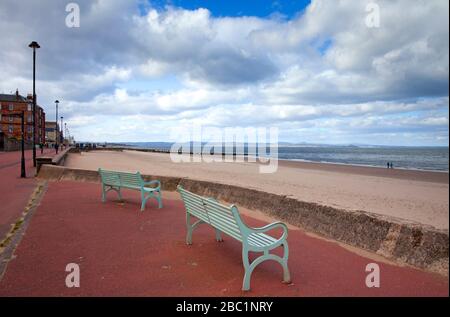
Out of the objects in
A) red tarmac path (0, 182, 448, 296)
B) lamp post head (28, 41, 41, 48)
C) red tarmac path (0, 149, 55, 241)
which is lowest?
red tarmac path (0, 182, 448, 296)

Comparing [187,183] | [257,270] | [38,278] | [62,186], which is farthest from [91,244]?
[62,186]

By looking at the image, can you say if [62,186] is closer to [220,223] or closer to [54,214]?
[54,214]

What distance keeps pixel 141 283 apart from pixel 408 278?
9.84ft

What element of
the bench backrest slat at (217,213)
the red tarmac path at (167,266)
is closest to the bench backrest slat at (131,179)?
the red tarmac path at (167,266)

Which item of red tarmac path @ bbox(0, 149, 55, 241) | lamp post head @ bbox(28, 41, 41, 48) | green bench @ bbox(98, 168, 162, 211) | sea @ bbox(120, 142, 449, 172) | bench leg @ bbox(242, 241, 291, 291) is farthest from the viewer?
sea @ bbox(120, 142, 449, 172)

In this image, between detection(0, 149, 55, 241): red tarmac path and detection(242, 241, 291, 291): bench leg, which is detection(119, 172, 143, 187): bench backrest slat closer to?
detection(0, 149, 55, 241): red tarmac path

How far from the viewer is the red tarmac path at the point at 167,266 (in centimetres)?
365

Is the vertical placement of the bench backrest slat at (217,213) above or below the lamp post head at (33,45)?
below

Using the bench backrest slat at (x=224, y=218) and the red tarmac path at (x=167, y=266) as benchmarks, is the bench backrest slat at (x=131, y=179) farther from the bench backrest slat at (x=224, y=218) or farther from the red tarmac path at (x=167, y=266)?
the bench backrest slat at (x=224, y=218)

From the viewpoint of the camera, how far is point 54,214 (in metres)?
7.26

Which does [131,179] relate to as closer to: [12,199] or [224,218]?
[12,199]

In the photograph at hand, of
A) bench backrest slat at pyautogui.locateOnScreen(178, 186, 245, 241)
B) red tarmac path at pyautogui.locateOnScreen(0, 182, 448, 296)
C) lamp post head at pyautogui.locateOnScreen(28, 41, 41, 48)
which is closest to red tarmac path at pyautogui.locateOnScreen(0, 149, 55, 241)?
red tarmac path at pyautogui.locateOnScreen(0, 182, 448, 296)

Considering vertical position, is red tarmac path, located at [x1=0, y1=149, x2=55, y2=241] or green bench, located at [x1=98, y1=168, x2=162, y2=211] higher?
green bench, located at [x1=98, y1=168, x2=162, y2=211]

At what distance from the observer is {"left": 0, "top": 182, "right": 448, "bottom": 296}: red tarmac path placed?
365cm
